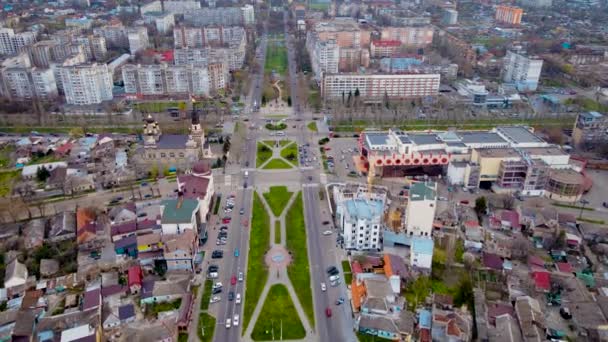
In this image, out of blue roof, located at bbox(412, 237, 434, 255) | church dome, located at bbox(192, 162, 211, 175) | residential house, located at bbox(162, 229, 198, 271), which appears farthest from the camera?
church dome, located at bbox(192, 162, 211, 175)

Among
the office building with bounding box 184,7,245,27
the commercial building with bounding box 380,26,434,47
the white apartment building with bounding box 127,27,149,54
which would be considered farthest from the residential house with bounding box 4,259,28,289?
the office building with bounding box 184,7,245,27

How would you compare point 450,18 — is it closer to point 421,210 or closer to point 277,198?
point 277,198

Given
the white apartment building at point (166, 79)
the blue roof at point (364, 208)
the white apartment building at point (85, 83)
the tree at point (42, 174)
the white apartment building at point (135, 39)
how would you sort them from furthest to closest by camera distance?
the white apartment building at point (135, 39) < the white apartment building at point (166, 79) < the white apartment building at point (85, 83) < the tree at point (42, 174) < the blue roof at point (364, 208)

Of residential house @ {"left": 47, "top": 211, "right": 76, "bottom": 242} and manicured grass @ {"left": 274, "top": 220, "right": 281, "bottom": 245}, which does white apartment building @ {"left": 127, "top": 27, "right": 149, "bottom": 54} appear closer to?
residential house @ {"left": 47, "top": 211, "right": 76, "bottom": 242}

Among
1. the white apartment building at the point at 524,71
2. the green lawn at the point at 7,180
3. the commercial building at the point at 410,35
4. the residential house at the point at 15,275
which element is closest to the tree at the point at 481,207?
the residential house at the point at 15,275

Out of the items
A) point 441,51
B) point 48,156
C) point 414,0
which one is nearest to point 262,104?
point 48,156

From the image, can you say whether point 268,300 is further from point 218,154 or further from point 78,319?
point 218,154

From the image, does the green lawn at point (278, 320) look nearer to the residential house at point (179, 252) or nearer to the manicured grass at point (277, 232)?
the manicured grass at point (277, 232)

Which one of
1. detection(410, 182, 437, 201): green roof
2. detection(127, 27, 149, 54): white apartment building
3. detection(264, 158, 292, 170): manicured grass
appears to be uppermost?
detection(127, 27, 149, 54): white apartment building
